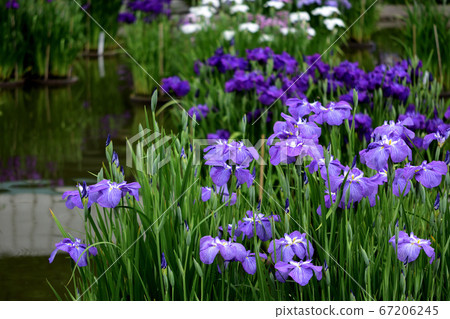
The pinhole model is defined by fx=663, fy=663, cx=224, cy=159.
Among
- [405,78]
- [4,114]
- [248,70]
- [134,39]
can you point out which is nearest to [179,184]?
[405,78]

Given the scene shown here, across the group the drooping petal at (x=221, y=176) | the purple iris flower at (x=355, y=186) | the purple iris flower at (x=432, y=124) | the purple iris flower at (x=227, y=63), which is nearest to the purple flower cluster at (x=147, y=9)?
the purple iris flower at (x=227, y=63)

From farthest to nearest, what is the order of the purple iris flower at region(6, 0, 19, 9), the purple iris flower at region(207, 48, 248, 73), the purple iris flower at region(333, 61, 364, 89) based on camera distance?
the purple iris flower at region(6, 0, 19, 9)
the purple iris flower at region(207, 48, 248, 73)
the purple iris flower at region(333, 61, 364, 89)

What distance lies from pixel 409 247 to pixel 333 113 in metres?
0.53

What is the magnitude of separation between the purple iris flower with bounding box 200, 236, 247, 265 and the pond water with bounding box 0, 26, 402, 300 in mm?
663

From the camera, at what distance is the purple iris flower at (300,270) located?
74.2 inches

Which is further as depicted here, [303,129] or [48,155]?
[48,155]

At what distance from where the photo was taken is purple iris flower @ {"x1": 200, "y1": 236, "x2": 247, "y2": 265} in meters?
1.89

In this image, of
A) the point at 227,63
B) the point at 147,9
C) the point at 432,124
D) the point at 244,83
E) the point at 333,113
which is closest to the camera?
the point at 333,113

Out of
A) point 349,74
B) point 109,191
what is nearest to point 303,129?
point 109,191

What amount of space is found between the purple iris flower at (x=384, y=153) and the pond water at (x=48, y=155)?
1.03 m

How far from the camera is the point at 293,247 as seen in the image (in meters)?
1.98

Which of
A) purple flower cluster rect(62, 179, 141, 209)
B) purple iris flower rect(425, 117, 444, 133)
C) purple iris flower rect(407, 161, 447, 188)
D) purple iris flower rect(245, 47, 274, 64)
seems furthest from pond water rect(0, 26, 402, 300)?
purple iris flower rect(425, 117, 444, 133)

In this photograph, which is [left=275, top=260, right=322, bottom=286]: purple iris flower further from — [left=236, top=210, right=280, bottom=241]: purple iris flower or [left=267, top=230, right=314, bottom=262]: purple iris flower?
[left=236, top=210, right=280, bottom=241]: purple iris flower

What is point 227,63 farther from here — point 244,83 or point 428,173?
point 428,173
